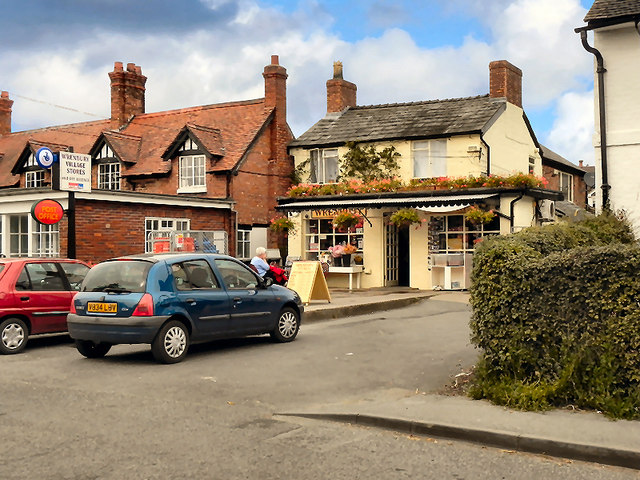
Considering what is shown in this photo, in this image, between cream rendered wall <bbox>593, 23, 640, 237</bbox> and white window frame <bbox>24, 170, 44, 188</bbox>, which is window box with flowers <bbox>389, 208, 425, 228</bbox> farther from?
white window frame <bbox>24, 170, 44, 188</bbox>

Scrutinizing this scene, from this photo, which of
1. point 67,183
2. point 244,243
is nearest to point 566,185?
point 244,243

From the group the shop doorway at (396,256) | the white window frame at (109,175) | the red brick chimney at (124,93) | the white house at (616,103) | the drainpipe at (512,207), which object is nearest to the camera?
the white house at (616,103)

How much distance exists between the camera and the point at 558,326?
7574mm

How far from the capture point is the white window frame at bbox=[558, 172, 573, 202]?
37.9 m

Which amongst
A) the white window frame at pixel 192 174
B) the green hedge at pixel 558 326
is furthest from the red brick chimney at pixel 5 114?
the green hedge at pixel 558 326

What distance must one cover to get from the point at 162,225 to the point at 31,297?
12.3 meters

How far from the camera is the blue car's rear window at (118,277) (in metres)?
10.9

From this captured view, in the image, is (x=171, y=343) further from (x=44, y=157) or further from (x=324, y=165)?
(x=324, y=165)

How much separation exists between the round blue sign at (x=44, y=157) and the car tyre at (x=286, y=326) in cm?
1039

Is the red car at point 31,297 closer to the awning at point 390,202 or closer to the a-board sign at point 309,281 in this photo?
the a-board sign at point 309,281

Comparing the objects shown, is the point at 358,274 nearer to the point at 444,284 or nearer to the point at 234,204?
the point at 444,284

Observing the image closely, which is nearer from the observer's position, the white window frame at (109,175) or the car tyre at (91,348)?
the car tyre at (91,348)

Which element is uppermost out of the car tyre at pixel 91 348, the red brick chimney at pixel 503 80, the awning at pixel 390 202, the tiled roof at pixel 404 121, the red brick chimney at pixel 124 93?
the red brick chimney at pixel 124 93

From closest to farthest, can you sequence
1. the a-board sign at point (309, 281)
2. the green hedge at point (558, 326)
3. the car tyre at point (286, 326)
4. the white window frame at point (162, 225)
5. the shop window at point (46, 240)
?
the green hedge at point (558, 326), the car tyre at point (286, 326), the a-board sign at point (309, 281), the shop window at point (46, 240), the white window frame at point (162, 225)
